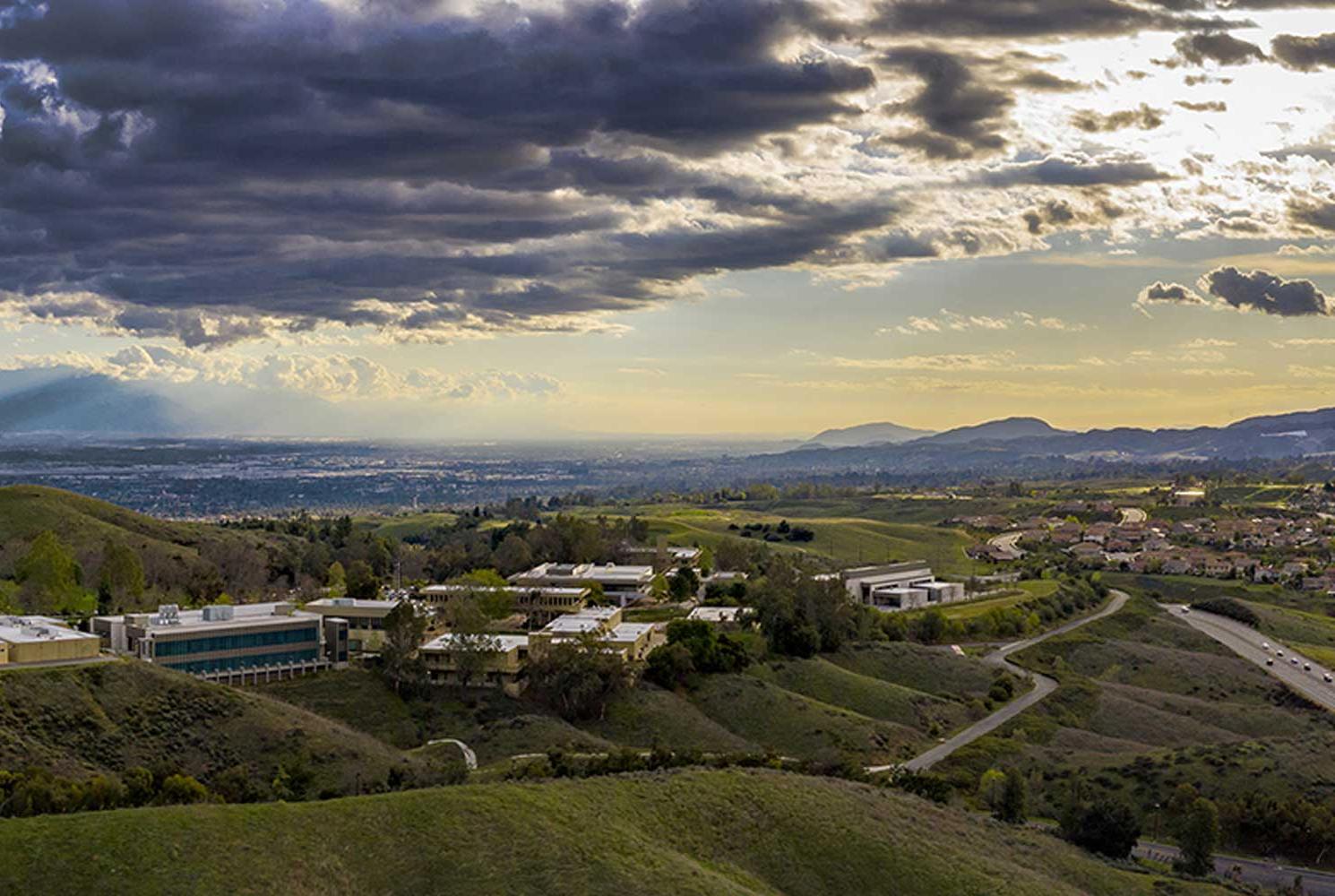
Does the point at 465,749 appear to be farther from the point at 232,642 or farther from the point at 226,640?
the point at 226,640

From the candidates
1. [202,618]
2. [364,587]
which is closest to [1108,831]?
[202,618]

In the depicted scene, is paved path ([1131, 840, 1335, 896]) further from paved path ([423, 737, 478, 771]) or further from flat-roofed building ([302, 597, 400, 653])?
flat-roofed building ([302, 597, 400, 653])

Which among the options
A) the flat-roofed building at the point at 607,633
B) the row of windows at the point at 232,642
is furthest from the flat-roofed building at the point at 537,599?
the row of windows at the point at 232,642

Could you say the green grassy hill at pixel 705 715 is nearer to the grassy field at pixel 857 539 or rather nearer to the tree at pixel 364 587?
the tree at pixel 364 587

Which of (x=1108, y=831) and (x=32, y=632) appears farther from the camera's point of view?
(x=32, y=632)

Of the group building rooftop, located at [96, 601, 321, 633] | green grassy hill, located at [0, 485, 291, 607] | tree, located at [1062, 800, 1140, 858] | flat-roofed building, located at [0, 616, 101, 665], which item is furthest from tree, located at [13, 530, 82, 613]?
tree, located at [1062, 800, 1140, 858]

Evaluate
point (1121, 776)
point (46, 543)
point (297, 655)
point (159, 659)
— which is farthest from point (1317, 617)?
point (46, 543)
